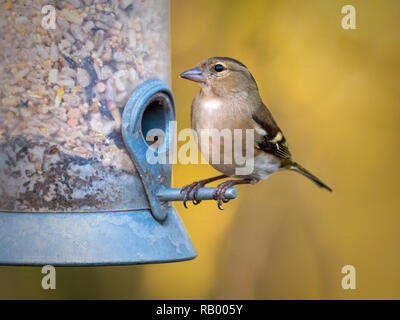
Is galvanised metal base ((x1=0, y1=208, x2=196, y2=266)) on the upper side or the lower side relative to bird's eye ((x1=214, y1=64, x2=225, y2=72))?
lower

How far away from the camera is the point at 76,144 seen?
11.6 ft

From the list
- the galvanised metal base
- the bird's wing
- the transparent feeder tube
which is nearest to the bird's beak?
the bird's wing

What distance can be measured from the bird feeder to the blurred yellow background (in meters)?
2.26

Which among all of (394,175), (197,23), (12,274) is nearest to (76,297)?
(12,274)

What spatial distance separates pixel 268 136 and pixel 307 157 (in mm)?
2194

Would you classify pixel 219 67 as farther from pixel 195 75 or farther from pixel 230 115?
pixel 230 115

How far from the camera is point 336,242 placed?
6.26 m

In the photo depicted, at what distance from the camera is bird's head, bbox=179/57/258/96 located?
13.3 ft

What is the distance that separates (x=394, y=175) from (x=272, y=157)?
2536 mm

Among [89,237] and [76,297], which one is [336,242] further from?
[89,237]

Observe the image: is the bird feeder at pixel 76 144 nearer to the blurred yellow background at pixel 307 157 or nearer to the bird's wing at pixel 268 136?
the bird's wing at pixel 268 136

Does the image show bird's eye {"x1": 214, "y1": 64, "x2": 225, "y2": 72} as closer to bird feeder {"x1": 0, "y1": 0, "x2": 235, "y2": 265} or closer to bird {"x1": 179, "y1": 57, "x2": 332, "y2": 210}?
bird {"x1": 179, "y1": 57, "x2": 332, "y2": 210}

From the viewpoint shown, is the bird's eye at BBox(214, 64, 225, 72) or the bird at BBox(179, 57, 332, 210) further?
the bird's eye at BBox(214, 64, 225, 72)

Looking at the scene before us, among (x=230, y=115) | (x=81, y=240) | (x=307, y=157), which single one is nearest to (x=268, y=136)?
(x=230, y=115)
